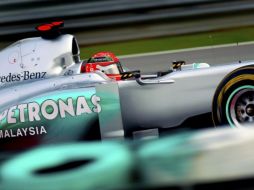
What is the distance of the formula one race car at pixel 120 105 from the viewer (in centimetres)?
408

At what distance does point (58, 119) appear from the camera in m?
4.07

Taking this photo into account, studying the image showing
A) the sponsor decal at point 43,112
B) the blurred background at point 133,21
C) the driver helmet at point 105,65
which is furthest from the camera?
the blurred background at point 133,21

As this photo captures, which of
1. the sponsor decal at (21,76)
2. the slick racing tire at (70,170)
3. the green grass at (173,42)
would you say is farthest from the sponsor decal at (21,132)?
the green grass at (173,42)

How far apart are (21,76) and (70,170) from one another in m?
3.12

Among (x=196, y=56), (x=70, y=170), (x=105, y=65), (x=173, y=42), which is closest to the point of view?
(x=70, y=170)

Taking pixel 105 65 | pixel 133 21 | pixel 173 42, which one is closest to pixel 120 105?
pixel 105 65

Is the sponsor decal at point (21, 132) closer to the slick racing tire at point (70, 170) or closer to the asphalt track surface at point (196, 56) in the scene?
the slick racing tire at point (70, 170)

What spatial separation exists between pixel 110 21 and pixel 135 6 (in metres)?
0.59

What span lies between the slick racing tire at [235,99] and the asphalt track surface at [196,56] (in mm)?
4192

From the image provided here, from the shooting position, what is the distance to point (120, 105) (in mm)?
4188

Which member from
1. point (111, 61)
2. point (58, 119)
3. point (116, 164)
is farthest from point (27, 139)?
point (116, 164)

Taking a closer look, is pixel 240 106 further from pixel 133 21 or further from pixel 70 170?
pixel 133 21

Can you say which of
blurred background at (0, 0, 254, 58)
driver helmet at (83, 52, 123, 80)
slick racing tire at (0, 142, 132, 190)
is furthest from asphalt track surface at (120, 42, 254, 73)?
slick racing tire at (0, 142, 132, 190)

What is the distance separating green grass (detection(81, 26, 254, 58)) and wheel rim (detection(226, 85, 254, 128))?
5.23 m
